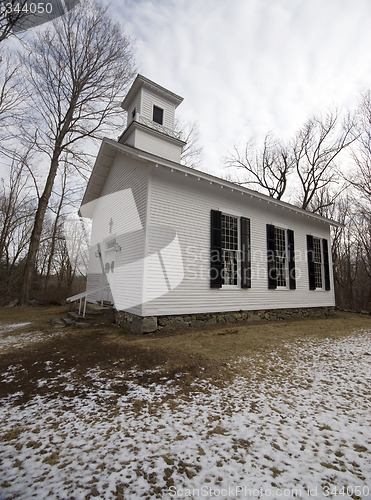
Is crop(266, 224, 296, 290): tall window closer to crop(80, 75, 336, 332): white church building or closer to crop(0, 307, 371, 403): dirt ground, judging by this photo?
crop(80, 75, 336, 332): white church building

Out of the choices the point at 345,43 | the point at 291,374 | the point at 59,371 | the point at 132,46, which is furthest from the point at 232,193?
the point at 132,46

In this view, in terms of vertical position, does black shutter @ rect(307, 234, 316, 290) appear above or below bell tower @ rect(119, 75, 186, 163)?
below

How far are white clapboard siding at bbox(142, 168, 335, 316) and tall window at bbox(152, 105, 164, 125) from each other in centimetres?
480

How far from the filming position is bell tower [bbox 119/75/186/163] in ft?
32.0

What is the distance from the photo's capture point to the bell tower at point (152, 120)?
9.76m

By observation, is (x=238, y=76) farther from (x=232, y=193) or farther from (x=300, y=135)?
(x=300, y=135)

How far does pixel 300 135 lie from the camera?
18797 mm

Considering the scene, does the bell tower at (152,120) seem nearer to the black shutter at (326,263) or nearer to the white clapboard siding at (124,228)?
the white clapboard siding at (124,228)

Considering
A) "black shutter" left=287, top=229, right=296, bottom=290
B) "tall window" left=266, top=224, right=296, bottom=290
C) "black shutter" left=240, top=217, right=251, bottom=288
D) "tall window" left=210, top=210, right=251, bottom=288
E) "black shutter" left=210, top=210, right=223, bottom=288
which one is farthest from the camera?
"black shutter" left=287, top=229, right=296, bottom=290

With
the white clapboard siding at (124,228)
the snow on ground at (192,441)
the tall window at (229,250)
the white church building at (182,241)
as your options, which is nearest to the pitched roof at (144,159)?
the white church building at (182,241)

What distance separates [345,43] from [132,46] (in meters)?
10.7

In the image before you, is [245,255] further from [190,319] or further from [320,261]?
[320,261]

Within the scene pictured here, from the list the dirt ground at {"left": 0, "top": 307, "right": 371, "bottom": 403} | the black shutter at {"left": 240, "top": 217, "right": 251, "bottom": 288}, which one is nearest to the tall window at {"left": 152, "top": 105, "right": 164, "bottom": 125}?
the black shutter at {"left": 240, "top": 217, "right": 251, "bottom": 288}

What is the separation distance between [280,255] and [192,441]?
28.5 ft
